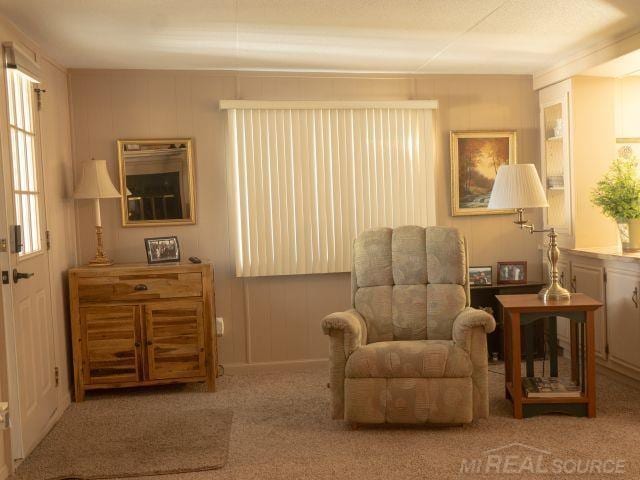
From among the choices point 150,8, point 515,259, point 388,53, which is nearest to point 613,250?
point 515,259

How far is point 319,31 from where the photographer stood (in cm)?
395

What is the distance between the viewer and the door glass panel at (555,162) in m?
5.12

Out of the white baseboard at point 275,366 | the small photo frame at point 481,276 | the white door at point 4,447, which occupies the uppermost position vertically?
the small photo frame at point 481,276

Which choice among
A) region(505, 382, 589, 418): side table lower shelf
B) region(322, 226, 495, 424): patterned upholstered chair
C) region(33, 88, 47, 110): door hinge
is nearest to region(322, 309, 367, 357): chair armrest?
region(322, 226, 495, 424): patterned upholstered chair

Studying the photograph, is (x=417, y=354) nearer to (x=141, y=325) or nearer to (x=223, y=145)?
(x=141, y=325)

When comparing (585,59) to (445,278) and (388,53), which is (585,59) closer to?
(388,53)

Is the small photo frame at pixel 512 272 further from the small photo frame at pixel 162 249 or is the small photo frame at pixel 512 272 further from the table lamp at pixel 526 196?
the small photo frame at pixel 162 249

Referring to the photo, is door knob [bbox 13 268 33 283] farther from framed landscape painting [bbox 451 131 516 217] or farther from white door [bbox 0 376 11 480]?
framed landscape painting [bbox 451 131 516 217]

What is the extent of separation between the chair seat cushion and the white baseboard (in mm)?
1526

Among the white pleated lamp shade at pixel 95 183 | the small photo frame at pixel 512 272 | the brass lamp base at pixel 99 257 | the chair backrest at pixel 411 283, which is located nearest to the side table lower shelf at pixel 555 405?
the chair backrest at pixel 411 283

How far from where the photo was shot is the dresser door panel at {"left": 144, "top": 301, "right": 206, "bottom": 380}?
14.7 ft

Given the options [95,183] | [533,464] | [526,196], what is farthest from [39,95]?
[533,464]

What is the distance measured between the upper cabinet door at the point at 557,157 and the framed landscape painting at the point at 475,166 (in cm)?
26

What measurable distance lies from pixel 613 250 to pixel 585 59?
1.30m
